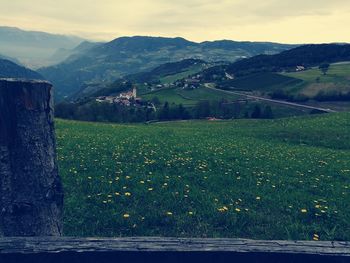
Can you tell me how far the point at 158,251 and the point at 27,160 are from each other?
2505mm

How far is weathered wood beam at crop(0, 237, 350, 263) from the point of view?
3.78 meters

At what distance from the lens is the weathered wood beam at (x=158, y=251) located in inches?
149

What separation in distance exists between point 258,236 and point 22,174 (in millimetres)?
5406

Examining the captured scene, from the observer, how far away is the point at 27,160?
5.04m

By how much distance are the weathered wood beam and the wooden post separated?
1.27 meters

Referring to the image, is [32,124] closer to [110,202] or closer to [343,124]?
[110,202]

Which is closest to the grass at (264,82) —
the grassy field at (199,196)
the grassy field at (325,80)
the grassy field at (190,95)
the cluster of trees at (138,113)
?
the grassy field at (325,80)

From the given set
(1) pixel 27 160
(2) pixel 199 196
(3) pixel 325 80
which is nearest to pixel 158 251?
(1) pixel 27 160

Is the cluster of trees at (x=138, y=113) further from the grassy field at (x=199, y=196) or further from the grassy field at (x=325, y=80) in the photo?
the grassy field at (x=199, y=196)

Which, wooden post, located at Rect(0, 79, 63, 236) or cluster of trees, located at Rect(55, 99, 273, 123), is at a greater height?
wooden post, located at Rect(0, 79, 63, 236)

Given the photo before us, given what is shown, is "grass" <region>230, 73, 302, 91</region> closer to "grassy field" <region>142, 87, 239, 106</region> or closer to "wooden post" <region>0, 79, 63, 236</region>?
"grassy field" <region>142, 87, 239, 106</region>

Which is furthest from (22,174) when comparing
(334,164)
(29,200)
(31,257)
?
(334,164)

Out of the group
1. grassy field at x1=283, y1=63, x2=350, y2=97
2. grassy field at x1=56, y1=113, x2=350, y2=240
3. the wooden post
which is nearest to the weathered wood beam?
the wooden post

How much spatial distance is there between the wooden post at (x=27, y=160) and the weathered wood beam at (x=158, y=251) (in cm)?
127
